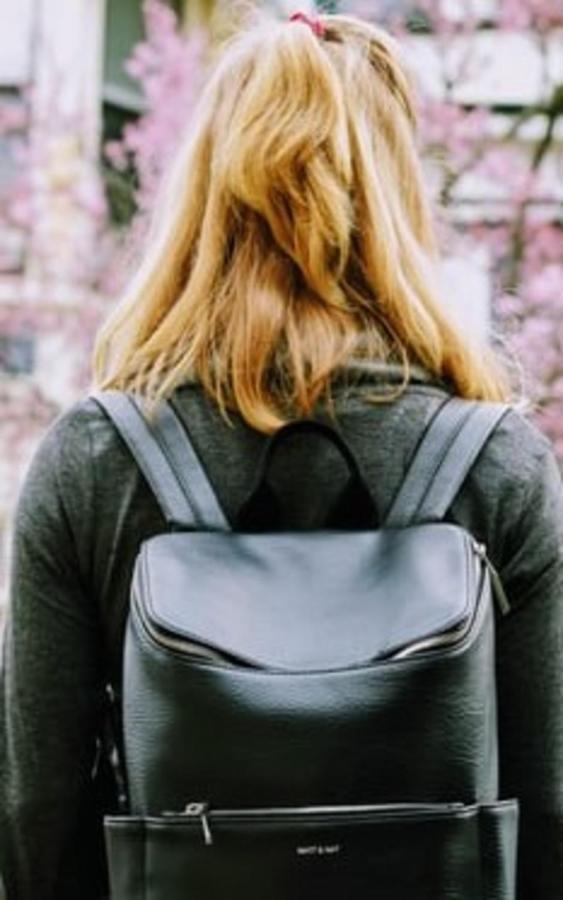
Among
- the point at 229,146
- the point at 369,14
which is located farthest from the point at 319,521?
the point at 369,14

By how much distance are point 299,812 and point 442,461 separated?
0.39 m

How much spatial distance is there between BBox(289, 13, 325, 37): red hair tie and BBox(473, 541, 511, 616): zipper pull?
0.61 meters

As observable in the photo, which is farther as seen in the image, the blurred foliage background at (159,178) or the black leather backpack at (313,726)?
the blurred foliage background at (159,178)

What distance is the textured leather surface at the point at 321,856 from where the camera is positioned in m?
1.76

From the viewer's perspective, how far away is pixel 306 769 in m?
1.75

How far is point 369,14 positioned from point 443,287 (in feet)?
18.2

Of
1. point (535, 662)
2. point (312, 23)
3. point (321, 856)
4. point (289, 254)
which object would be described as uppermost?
point (312, 23)

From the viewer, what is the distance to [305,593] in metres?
1.80

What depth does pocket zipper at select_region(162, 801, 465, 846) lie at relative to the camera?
1.75m

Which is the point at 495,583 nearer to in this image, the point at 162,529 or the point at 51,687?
the point at 162,529

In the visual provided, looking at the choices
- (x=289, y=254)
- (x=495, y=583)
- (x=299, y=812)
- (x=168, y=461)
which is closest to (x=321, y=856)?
(x=299, y=812)

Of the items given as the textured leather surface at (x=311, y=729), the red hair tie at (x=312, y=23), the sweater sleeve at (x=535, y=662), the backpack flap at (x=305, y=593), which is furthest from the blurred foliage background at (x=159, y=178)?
the textured leather surface at (x=311, y=729)

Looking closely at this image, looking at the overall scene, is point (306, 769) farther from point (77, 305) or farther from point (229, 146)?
point (77, 305)

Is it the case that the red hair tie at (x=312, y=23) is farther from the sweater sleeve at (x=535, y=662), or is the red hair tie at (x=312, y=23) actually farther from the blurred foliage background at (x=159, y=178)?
the blurred foliage background at (x=159, y=178)
